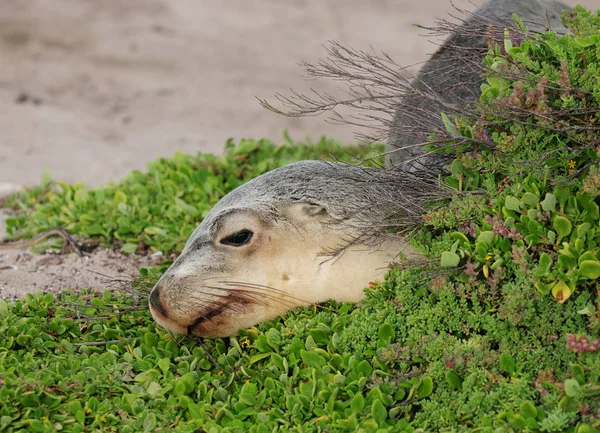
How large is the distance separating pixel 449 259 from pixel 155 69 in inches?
288

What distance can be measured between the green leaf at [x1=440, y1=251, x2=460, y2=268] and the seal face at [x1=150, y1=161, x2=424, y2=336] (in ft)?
1.07

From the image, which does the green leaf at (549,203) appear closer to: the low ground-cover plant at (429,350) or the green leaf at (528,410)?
the low ground-cover plant at (429,350)

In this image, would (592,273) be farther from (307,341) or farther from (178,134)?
(178,134)

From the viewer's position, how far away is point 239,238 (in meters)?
4.04

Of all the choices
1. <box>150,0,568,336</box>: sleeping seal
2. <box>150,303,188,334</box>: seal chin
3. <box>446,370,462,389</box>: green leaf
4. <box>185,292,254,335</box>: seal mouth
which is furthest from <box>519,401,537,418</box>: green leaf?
<box>150,303,188,334</box>: seal chin

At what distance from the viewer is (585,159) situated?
11.8 feet

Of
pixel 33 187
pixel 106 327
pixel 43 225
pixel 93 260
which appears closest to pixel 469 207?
pixel 106 327

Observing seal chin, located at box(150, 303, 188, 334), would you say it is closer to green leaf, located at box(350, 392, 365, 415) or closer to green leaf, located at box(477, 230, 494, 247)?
green leaf, located at box(350, 392, 365, 415)

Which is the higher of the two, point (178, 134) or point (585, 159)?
point (585, 159)

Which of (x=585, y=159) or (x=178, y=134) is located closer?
(x=585, y=159)

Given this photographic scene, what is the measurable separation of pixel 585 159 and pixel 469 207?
0.52 m

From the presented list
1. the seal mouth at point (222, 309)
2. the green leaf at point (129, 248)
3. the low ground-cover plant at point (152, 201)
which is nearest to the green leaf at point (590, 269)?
the seal mouth at point (222, 309)

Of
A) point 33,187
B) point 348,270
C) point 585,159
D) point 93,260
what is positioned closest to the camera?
point 585,159

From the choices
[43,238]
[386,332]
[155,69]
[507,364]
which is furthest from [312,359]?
[155,69]
